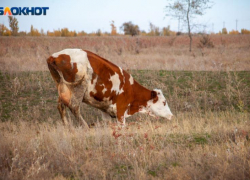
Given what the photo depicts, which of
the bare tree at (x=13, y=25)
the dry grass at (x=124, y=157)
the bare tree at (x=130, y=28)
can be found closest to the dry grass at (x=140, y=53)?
the bare tree at (x=13, y=25)

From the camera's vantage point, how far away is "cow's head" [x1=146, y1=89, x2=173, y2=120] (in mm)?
8023

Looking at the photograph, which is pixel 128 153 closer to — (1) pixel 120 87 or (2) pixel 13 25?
(1) pixel 120 87

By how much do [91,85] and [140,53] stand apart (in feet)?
48.2

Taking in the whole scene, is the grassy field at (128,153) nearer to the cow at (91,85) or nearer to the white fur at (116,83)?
the cow at (91,85)

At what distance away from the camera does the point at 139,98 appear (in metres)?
8.00

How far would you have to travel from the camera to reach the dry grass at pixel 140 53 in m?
14.0

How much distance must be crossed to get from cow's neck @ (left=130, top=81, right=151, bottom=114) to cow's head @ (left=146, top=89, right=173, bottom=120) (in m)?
0.13

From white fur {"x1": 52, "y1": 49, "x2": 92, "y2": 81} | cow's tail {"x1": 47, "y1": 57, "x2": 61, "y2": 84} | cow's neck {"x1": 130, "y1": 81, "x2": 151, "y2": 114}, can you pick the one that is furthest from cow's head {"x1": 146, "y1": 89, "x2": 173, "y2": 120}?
cow's tail {"x1": 47, "y1": 57, "x2": 61, "y2": 84}

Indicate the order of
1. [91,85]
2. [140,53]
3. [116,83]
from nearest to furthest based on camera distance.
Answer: [91,85] → [116,83] → [140,53]

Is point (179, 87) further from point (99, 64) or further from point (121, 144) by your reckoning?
point (121, 144)

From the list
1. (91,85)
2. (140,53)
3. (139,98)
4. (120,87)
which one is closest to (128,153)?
Result: (91,85)

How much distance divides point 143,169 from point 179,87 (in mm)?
6859

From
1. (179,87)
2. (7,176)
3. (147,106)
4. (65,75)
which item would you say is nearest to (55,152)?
(7,176)

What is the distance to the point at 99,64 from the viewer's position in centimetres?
704
